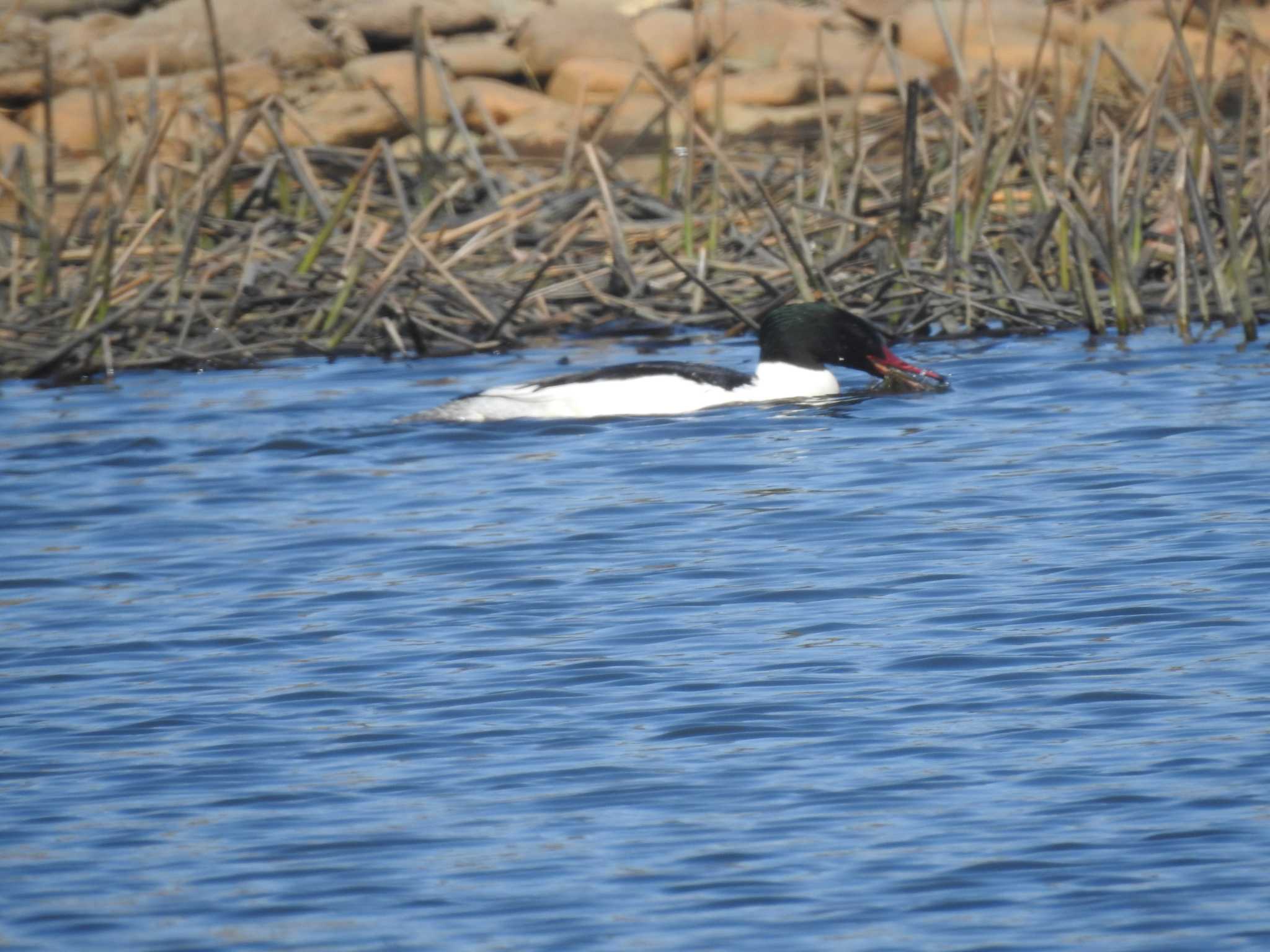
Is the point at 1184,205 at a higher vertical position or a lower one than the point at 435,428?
higher

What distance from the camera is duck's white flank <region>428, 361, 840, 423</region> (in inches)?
403

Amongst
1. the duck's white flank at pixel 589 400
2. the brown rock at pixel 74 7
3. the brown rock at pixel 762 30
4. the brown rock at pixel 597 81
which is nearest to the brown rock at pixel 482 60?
the brown rock at pixel 597 81

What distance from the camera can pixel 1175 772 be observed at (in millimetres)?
4773

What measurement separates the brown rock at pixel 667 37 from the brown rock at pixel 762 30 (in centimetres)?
37

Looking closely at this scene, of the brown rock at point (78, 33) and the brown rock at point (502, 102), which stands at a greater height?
the brown rock at point (78, 33)

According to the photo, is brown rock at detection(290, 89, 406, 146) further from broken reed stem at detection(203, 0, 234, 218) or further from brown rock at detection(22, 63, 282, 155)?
broken reed stem at detection(203, 0, 234, 218)

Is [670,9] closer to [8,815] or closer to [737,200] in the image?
[737,200]

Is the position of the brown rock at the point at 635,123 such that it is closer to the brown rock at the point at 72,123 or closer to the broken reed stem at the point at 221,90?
the brown rock at the point at 72,123

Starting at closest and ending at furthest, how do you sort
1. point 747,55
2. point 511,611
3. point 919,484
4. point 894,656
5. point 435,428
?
point 894,656
point 511,611
point 919,484
point 435,428
point 747,55

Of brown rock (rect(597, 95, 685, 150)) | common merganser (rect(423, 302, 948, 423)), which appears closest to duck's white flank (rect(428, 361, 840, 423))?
common merganser (rect(423, 302, 948, 423))

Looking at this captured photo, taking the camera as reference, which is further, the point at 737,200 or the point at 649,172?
the point at 649,172

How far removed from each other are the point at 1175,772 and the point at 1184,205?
22.7 feet

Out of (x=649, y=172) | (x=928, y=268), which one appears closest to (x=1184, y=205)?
(x=928, y=268)

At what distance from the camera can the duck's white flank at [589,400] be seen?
10227mm
